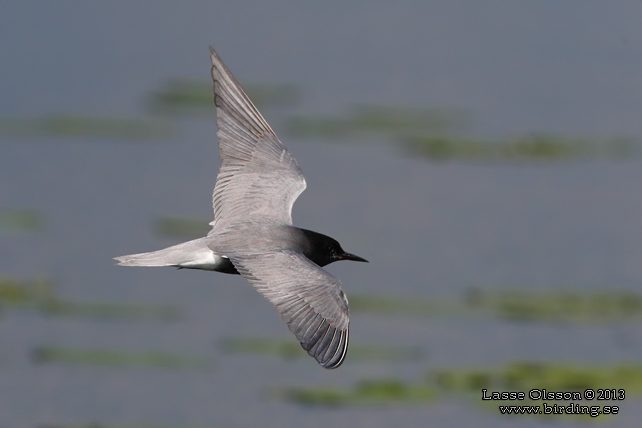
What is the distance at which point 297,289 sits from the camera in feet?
23.5

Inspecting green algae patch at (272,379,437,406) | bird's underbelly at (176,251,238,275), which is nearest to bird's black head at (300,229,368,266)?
bird's underbelly at (176,251,238,275)

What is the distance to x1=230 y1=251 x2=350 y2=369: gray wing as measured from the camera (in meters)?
6.96

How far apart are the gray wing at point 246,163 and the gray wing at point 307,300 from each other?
1043mm

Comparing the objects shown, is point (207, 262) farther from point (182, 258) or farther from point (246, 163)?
point (246, 163)

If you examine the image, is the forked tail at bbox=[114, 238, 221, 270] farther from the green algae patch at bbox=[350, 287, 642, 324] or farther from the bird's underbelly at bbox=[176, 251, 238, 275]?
the green algae patch at bbox=[350, 287, 642, 324]

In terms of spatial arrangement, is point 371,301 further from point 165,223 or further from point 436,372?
point 165,223

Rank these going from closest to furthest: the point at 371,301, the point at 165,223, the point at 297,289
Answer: the point at 297,289, the point at 371,301, the point at 165,223

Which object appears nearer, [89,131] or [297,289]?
[297,289]

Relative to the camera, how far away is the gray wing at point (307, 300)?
696 cm

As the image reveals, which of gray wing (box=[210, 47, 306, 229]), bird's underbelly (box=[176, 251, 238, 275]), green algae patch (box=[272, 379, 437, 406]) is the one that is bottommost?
green algae patch (box=[272, 379, 437, 406])

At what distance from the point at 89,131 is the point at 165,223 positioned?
11.0ft

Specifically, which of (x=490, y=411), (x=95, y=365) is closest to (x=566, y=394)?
(x=490, y=411)

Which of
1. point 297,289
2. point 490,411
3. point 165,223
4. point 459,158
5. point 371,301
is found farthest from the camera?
point 459,158

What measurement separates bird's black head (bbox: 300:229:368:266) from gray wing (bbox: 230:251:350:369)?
59cm
